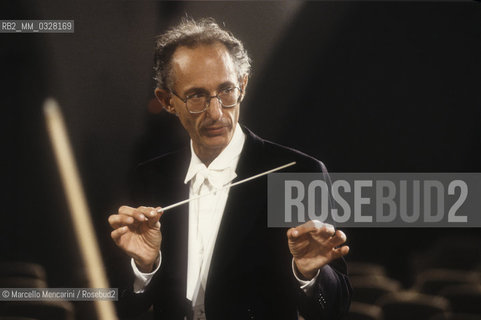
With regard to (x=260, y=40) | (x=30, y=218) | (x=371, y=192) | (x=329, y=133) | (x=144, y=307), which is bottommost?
(x=144, y=307)

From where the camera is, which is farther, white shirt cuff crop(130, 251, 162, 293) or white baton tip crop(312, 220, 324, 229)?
white shirt cuff crop(130, 251, 162, 293)

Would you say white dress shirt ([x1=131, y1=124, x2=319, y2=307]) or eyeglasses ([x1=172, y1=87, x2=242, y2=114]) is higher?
eyeglasses ([x1=172, y1=87, x2=242, y2=114])

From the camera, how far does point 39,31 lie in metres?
2.29

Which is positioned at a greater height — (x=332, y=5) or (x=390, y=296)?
(x=332, y=5)

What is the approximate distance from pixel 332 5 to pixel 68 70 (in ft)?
4.23

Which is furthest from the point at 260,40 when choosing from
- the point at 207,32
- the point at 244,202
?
the point at 244,202

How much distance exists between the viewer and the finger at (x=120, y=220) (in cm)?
214

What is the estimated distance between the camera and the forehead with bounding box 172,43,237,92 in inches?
85.4

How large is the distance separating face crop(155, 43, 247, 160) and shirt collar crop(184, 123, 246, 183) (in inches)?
0.9

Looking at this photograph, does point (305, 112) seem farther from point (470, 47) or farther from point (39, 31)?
point (39, 31)

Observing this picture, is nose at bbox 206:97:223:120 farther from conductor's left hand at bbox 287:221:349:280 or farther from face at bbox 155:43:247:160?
conductor's left hand at bbox 287:221:349:280

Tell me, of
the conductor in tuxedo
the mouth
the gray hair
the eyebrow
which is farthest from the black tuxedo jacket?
the gray hair

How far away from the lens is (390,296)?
89.8 inches

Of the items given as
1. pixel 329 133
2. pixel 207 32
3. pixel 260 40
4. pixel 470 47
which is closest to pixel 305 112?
pixel 329 133
